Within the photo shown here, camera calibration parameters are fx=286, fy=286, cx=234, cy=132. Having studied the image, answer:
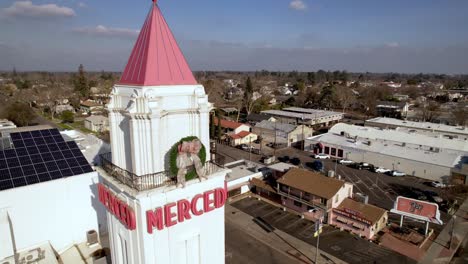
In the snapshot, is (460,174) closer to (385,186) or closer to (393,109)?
(385,186)

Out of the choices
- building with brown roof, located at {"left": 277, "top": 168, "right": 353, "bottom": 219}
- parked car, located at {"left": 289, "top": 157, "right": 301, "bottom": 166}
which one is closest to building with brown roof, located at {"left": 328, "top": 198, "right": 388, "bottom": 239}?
building with brown roof, located at {"left": 277, "top": 168, "right": 353, "bottom": 219}

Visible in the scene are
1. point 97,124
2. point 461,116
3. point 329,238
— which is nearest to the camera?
point 329,238

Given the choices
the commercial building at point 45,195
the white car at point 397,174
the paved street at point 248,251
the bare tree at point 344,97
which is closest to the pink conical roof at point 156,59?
the commercial building at point 45,195

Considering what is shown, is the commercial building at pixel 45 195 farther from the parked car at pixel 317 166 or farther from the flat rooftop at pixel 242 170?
the parked car at pixel 317 166

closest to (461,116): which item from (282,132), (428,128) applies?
(428,128)

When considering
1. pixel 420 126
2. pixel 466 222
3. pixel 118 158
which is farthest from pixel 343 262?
pixel 420 126

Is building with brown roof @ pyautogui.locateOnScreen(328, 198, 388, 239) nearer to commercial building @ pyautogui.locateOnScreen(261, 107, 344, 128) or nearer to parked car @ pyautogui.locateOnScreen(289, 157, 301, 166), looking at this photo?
parked car @ pyautogui.locateOnScreen(289, 157, 301, 166)
